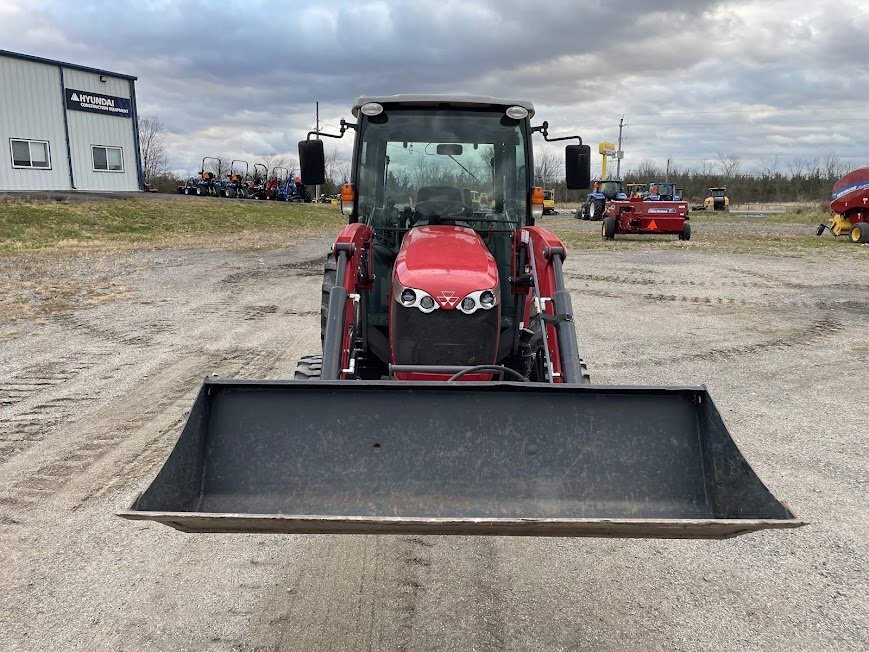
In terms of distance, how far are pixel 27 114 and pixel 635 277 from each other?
24.6 meters

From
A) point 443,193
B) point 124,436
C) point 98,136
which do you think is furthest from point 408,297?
point 98,136

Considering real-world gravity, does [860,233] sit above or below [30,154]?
below

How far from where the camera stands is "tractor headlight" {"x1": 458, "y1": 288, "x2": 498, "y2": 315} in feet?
11.8

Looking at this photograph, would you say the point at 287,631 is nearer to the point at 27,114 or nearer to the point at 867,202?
the point at 867,202

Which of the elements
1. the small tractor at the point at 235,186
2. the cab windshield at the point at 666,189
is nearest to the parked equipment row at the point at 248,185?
the small tractor at the point at 235,186

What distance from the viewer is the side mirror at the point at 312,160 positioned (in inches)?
190

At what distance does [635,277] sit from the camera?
13164 millimetres

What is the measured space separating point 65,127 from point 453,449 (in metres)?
30.4

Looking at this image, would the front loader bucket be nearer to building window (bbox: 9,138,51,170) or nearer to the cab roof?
the cab roof

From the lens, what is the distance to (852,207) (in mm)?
20688

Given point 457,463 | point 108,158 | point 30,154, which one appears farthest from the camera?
point 108,158

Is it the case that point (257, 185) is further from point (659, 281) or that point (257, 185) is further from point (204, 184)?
point (659, 281)

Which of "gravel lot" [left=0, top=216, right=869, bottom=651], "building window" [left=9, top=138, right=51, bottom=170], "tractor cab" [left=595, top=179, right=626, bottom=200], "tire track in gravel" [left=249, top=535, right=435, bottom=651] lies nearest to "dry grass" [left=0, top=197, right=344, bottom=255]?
"building window" [left=9, top=138, right=51, bottom=170]

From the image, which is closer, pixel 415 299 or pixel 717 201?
pixel 415 299
